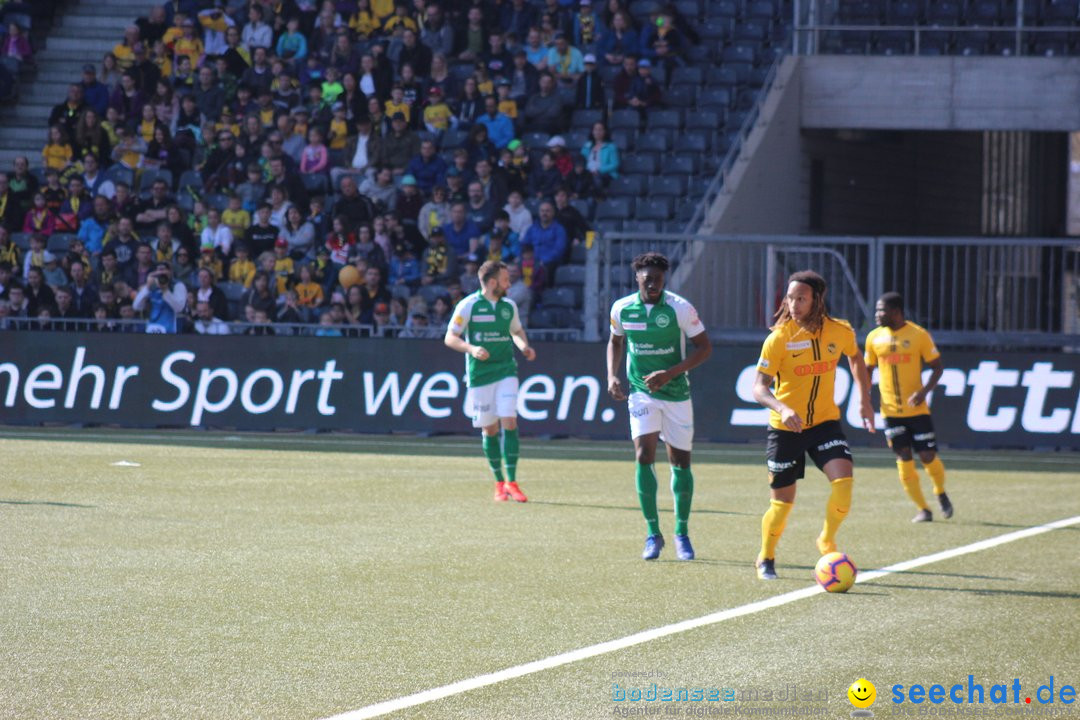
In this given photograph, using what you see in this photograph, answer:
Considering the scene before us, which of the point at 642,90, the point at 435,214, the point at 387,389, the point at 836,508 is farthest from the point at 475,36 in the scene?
the point at 836,508

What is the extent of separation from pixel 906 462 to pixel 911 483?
0.23 m

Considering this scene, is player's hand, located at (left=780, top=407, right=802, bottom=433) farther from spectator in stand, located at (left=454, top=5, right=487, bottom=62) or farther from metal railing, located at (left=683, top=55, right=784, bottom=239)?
spectator in stand, located at (left=454, top=5, right=487, bottom=62)

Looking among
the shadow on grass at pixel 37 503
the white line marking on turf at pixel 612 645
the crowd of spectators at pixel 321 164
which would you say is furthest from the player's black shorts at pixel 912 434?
the crowd of spectators at pixel 321 164

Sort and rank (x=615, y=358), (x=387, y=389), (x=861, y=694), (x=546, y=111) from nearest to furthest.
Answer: (x=861, y=694) → (x=615, y=358) → (x=387, y=389) → (x=546, y=111)

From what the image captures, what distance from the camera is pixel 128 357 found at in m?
23.7

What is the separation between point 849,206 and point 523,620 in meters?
23.0

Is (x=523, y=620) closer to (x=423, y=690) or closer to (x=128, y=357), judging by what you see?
(x=423, y=690)

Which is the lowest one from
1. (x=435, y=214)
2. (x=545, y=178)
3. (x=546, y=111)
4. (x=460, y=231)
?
(x=460, y=231)

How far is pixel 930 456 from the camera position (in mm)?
14711

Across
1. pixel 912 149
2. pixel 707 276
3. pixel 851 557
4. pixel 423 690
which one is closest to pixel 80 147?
pixel 707 276

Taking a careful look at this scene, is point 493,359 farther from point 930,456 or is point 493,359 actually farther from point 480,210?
point 480,210

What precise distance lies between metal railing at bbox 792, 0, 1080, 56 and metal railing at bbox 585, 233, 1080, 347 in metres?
6.22

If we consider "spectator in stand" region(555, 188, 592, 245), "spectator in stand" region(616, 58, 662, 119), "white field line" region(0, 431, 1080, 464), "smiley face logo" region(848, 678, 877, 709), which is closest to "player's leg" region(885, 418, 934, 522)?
"white field line" region(0, 431, 1080, 464)

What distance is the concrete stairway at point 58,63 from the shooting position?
32.2 metres
